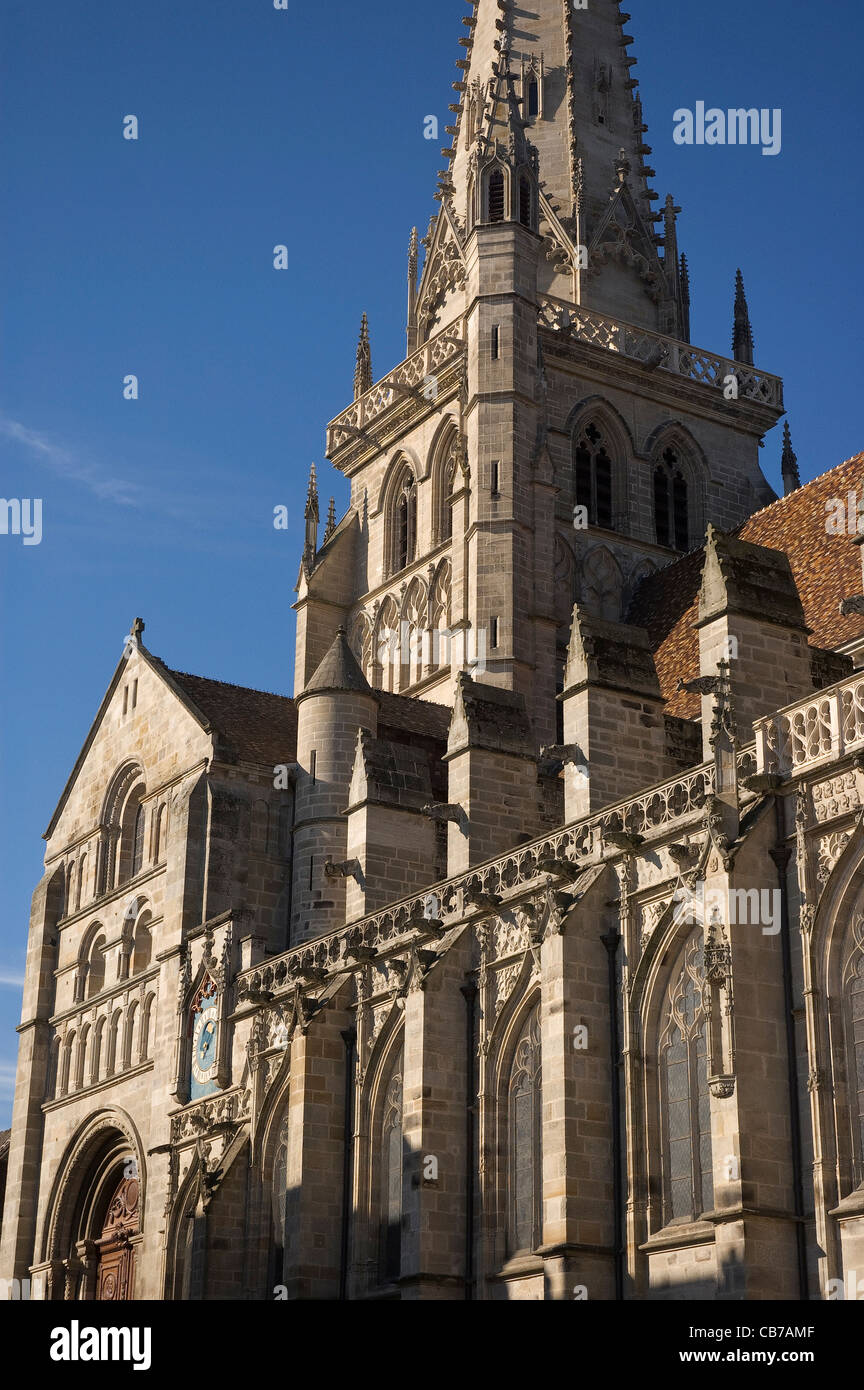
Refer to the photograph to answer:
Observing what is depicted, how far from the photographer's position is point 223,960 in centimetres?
3058

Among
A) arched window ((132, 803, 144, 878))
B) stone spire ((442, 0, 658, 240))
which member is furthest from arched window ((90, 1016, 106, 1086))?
stone spire ((442, 0, 658, 240))

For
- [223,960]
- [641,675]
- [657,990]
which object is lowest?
[657,990]

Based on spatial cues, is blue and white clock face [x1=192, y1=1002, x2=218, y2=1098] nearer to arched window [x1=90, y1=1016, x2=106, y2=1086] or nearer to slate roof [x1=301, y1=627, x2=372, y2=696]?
arched window [x1=90, y1=1016, x2=106, y2=1086]

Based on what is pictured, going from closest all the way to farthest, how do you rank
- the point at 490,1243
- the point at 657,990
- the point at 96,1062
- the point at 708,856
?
the point at 708,856, the point at 657,990, the point at 490,1243, the point at 96,1062

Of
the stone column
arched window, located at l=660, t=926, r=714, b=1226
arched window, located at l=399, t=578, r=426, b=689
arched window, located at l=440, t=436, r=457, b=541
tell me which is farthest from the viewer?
arched window, located at l=440, t=436, r=457, b=541

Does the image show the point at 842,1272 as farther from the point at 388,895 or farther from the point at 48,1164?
the point at 48,1164

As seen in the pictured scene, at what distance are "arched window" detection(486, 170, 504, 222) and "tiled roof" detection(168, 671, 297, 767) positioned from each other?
33.3 ft

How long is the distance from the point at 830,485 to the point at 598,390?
750 centimetres

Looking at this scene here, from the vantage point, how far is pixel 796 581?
3009 cm

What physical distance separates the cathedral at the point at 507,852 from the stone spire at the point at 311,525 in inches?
4.4

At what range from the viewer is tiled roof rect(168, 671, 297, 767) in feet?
110

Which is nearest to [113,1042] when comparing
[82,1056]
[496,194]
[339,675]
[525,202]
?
[82,1056]

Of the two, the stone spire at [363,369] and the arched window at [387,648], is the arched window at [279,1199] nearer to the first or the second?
the arched window at [387,648]

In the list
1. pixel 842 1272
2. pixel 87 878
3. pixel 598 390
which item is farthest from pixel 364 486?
pixel 842 1272
